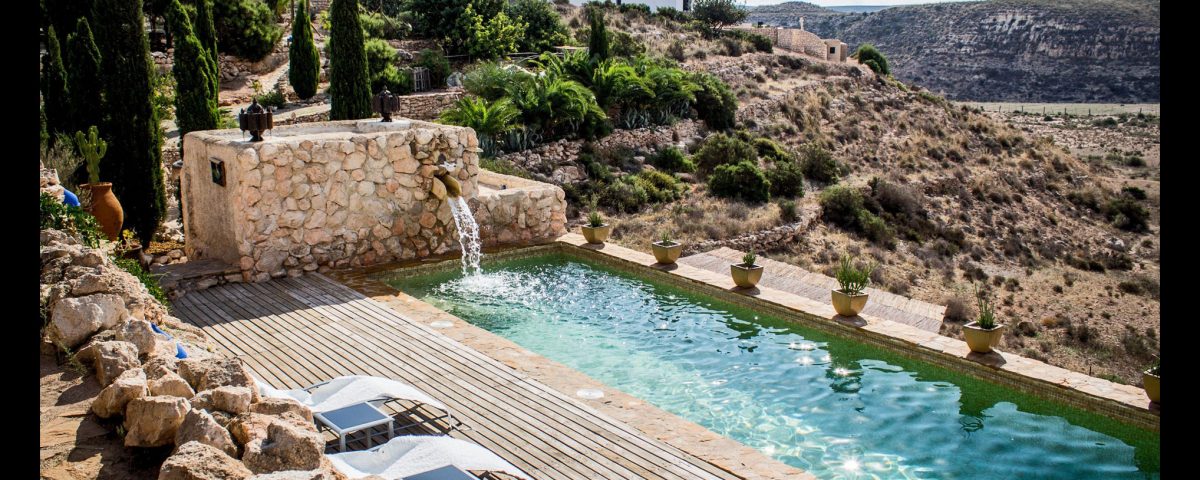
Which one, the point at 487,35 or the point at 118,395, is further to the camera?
the point at 487,35

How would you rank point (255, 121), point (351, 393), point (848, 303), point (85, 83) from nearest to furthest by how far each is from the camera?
point (351, 393) → point (848, 303) → point (255, 121) → point (85, 83)

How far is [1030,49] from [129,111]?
62.7 m

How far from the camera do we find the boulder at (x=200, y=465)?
3.14 metres

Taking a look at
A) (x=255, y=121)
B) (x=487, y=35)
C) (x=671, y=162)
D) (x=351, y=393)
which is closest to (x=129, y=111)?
(x=255, y=121)

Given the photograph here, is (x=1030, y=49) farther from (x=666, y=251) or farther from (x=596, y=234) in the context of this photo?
(x=666, y=251)

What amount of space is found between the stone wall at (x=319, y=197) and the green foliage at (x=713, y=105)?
58.9 ft

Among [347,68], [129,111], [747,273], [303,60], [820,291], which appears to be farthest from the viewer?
[303,60]

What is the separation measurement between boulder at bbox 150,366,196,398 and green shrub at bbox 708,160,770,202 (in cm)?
1767

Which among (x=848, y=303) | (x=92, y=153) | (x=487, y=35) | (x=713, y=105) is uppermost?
(x=487, y=35)

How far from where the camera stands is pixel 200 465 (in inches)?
128

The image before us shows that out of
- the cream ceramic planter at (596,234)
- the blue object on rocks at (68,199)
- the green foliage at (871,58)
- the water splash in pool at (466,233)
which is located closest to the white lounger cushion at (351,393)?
the blue object on rocks at (68,199)

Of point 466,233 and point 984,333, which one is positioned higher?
point 466,233
